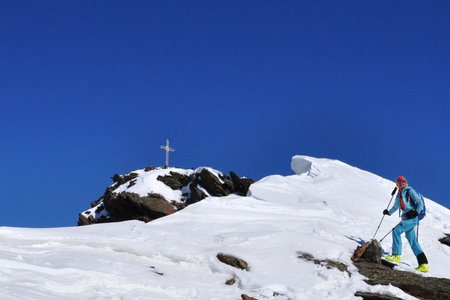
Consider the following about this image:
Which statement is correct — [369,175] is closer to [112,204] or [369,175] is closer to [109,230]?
[109,230]

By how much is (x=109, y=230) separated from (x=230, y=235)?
3357mm

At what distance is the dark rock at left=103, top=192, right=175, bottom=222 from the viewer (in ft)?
104

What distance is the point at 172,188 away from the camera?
117ft

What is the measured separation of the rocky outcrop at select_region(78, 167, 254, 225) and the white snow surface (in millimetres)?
13850

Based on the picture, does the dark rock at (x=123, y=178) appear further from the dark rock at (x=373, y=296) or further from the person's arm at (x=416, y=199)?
the dark rock at (x=373, y=296)

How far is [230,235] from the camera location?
13359 mm

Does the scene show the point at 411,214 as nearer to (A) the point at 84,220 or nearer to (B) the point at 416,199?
(B) the point at 416,199

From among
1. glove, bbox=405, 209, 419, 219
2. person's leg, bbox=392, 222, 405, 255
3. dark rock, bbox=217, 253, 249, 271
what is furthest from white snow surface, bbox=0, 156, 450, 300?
glove, bbox=405, 209, 419, 219

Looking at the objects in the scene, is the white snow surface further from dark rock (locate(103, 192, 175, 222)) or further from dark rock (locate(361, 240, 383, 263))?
dark rock (locate(103, 192, 175, 222))

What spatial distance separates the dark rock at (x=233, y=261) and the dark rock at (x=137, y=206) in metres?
19.6

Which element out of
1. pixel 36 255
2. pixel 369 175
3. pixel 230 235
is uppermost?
pixel 369 175

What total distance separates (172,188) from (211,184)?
11.9 ft

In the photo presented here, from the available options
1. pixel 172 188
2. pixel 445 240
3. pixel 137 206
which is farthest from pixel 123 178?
pixel 445 240

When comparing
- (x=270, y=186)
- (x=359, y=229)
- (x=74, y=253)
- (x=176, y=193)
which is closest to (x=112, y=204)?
(x=176, y=193)
